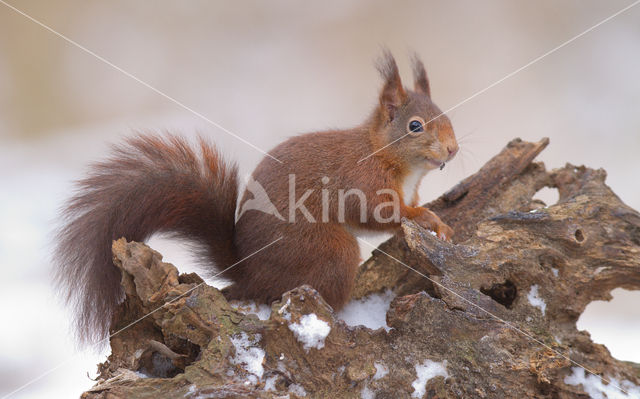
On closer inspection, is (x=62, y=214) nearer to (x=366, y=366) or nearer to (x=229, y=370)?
(x=229, y=370)

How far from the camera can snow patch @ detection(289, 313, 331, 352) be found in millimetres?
1294

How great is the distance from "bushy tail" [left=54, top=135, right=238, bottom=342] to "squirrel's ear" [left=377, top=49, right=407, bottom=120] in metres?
0.58

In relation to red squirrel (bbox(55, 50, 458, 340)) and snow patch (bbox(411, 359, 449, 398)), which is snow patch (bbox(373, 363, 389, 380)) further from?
red squirrel (bbox(55, 50, 458, 340))

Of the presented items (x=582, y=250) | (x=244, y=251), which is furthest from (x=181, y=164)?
(x=582, y=250)

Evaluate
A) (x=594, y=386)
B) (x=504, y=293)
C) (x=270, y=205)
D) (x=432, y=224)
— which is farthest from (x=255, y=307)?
(x=594, y=386)

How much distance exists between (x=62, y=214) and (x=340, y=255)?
72 centimetres

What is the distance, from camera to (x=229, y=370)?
1256 millimetres

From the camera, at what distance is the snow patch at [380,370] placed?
1.34m

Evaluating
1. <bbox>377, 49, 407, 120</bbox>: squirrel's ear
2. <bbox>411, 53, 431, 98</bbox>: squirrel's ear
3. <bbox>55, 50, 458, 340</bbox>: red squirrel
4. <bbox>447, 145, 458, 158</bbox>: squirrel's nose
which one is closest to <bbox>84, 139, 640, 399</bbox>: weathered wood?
<bbox>55, 50, 458, 340</bbox>: red squirrel

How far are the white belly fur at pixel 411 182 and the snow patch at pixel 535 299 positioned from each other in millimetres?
456

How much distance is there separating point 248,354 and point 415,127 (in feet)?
2.85

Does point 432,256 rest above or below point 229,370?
above

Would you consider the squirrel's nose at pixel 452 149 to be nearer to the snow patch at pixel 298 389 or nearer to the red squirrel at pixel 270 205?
the red squirrel at pixel 270 205

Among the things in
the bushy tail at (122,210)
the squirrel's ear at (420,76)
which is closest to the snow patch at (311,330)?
the bushy tail at (122,210)
